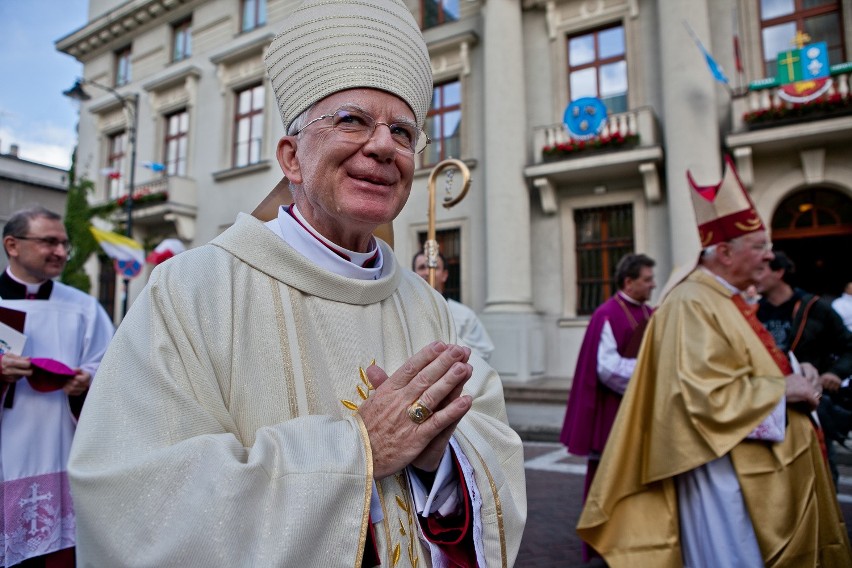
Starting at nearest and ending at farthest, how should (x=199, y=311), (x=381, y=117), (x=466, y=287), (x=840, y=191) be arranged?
(x=199, y=311), (x=381, y=117), (x=840, y=191), (x=466, y=287)

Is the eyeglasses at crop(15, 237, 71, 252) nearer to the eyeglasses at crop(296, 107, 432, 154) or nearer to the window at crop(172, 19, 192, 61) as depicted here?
the eyeglasses at crop(296, 107, 432, 154)

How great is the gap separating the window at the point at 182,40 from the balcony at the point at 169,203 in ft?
13.4

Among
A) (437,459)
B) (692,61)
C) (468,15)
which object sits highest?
(468,15)

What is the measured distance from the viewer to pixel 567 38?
11672mm

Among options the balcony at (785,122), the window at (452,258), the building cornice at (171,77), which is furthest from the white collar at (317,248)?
the building cornice at (171,77)

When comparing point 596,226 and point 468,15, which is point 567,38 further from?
point 596,226

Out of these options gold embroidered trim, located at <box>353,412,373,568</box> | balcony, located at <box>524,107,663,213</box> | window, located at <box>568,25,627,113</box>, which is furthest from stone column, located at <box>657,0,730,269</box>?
gold embroidered trim, located at <box>353,412,373,568</box>

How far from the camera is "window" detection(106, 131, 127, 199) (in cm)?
1820

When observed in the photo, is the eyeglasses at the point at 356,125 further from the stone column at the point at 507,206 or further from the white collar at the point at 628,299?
the stone column at the point at 507,206

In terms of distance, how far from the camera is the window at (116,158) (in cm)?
1820

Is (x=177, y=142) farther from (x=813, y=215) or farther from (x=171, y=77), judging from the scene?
(x=813, y=215)

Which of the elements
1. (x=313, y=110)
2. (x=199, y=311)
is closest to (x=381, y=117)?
(x=313, y=110)

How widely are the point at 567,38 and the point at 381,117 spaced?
11.6 metres

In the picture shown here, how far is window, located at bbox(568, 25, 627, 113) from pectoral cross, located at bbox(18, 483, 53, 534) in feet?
36.0
